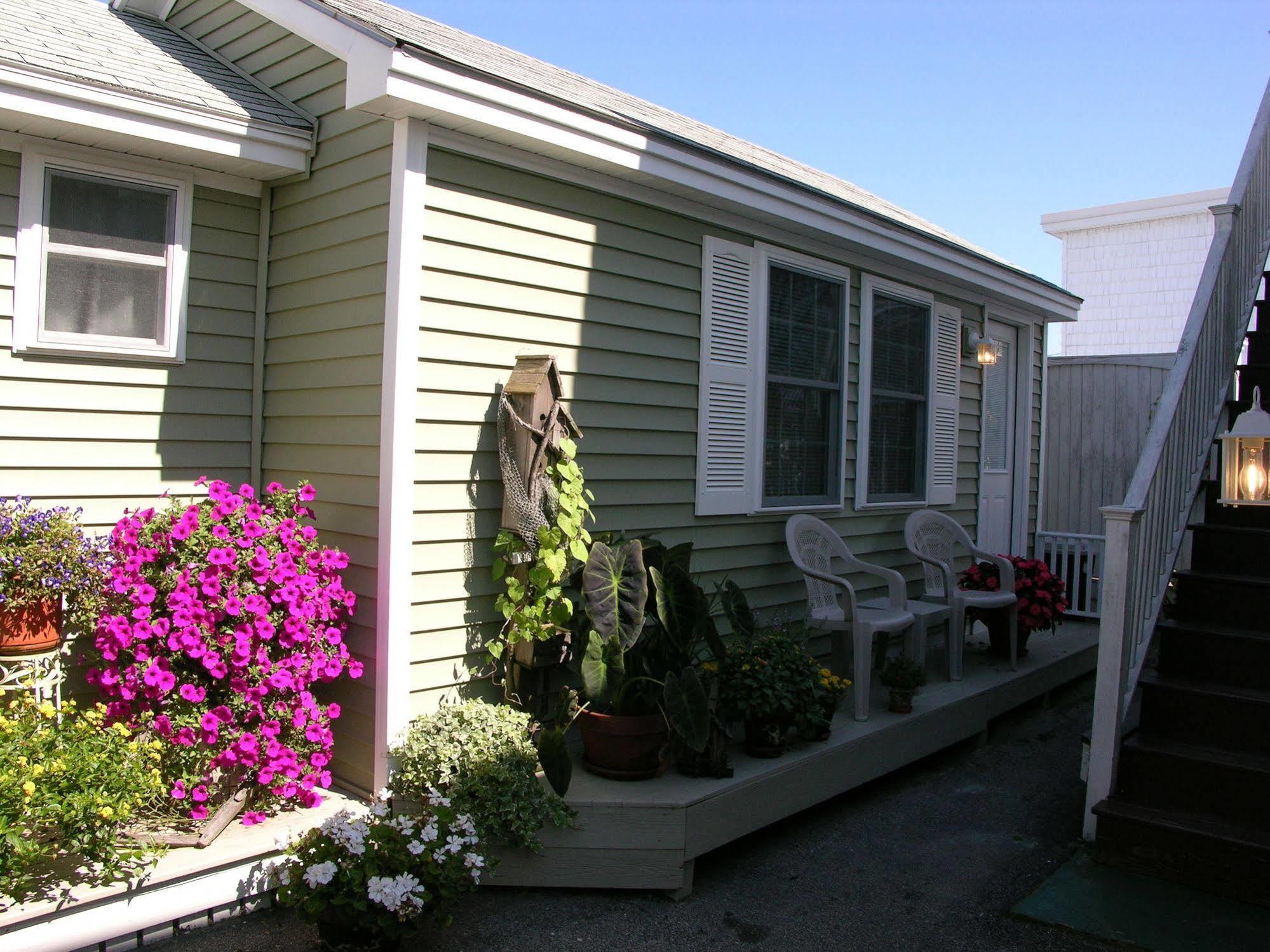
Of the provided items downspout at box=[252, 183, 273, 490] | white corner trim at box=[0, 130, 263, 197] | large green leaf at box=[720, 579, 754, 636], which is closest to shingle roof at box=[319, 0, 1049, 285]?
white corner trim at box=[0, 130, 263, 197]

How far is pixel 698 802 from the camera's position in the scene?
356cm

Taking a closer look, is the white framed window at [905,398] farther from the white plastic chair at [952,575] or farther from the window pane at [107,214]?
the window pane at [107,214]

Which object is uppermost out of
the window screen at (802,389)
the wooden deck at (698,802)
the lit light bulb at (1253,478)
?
the window screen at (802,389)

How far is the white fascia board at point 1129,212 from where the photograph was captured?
39.0 feet

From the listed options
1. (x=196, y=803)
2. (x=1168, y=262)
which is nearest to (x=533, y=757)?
(x=196, y=803)

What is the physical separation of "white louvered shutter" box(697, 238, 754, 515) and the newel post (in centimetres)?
185

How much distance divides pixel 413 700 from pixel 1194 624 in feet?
10.2

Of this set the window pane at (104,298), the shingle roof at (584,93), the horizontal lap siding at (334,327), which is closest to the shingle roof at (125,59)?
the horizontal lap siding at (334,327)

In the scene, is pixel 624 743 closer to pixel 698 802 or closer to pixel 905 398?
pixel 698 802

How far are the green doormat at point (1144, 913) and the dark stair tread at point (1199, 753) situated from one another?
0.44 m

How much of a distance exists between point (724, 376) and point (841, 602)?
1.44 meters

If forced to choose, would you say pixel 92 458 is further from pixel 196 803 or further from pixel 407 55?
pixel 407 55

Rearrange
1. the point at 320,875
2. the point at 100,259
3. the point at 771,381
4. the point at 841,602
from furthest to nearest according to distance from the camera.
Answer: the point at 841,602, the point at 771,381, the point at 100,259, the point at 320,875

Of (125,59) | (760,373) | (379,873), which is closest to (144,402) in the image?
(125,59)
